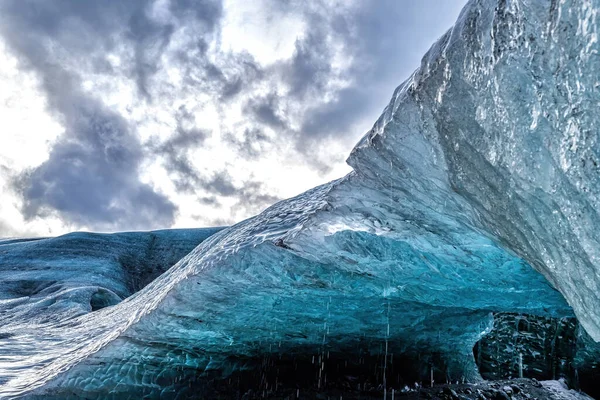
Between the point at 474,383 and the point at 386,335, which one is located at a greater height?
the point at 386,335

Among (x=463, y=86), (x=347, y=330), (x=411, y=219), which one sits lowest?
(x=347, y=330)

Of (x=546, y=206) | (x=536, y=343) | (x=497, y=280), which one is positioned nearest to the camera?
(x=546, y=206)

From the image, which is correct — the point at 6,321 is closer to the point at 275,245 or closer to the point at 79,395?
the point at 79,395

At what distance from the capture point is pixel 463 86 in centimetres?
227

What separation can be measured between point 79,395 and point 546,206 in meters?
4.01

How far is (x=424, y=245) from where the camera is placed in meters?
3.48

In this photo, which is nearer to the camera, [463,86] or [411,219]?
[463,86]

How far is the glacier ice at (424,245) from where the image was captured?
1.90 meters

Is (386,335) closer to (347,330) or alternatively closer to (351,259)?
(347,330)

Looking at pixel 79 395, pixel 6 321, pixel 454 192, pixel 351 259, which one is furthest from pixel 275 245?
pixel 6 321

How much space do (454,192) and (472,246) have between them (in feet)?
2.31

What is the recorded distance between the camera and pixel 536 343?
5.63 m

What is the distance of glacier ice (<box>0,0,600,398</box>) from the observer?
190cm

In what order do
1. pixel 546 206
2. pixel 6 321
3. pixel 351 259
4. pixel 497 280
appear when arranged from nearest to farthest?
1. pixel 546 206
2. pixel 351 259
3. pixel 497 280
4. pixel 6 321
